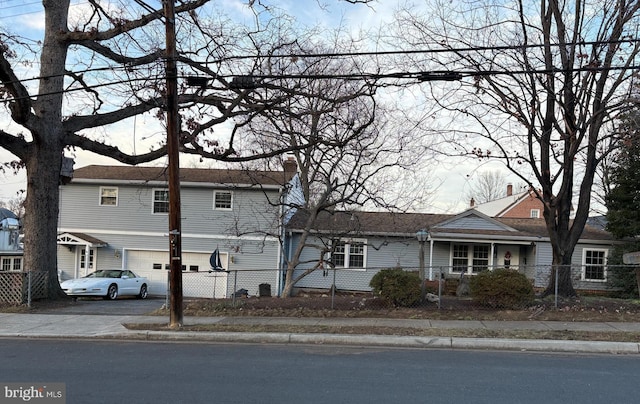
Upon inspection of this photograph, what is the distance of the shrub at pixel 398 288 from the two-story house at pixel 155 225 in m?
13.3

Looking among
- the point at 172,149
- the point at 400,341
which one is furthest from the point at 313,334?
the point at 172,149

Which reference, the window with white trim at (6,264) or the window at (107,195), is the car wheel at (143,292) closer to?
the window at (107,195)

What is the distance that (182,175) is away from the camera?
28531 millimetres

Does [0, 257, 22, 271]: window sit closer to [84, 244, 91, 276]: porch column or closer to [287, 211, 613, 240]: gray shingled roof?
[84, 244, 91, 276]: porch column

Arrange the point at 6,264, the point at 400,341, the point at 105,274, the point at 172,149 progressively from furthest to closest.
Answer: the point at 6,264 → the point at 105,274 → the point at 172,149 → the point at 400,341

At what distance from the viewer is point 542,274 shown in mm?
22531

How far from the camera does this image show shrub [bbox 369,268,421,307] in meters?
14.0

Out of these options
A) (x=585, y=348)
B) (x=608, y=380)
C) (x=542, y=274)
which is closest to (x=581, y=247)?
(x=542, y=274)

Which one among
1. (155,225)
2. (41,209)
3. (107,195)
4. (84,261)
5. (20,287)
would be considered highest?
(107,195)

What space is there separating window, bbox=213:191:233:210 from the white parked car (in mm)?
5086

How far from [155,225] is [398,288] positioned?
17.2 m

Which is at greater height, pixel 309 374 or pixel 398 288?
pixel 398 288

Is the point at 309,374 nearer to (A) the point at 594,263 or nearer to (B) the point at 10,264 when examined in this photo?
(A) the point at 594,263

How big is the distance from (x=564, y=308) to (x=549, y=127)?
504 centimetres
